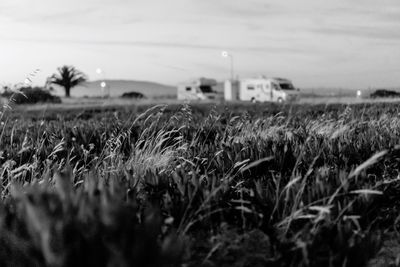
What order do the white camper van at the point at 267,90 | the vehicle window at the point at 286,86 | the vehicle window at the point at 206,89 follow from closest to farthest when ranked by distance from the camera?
the white camper van at the point at 267,90 < the vehicle window at the point at 286,86 < the vehicle window at the point at 206,89

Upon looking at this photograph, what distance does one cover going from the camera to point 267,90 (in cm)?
4397

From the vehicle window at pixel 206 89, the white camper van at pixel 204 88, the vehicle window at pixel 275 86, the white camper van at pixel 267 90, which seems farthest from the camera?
the vehicle window at pixel 206 89

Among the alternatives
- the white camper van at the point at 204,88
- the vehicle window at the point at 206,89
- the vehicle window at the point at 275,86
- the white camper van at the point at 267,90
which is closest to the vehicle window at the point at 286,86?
the white camper van at the point at 267,90

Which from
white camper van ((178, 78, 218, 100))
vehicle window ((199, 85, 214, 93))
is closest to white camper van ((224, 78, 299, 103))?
white camper van ((178, 78, 218, 100))

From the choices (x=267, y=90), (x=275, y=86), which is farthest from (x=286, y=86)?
(x=267, y=90)

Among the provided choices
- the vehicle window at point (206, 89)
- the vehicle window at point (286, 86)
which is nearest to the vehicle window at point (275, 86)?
the vehicle window at point (286, 86)

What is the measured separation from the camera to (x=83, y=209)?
2689 mm

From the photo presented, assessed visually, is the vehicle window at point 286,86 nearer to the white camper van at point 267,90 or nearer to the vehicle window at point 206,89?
the white camper van at point 267,90

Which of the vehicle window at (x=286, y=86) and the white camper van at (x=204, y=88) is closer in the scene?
the vehicle window at (x=286, y=86)

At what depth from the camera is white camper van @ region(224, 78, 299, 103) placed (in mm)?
42438

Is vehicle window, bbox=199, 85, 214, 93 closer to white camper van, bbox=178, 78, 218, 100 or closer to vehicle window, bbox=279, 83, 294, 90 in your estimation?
white camper van, bbox=178, 78, 218, 100

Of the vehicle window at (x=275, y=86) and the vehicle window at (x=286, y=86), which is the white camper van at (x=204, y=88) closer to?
the vehicle window at (x=275, y=86)

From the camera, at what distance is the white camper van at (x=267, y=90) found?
42.4 meters

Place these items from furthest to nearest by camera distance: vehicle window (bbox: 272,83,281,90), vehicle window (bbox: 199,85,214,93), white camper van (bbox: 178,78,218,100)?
vehicle window (bbox: 199,85,214,93) < white camper van (bbox: 178,78,218,100) < vehicle window (bbox: 272,83,281,90)
